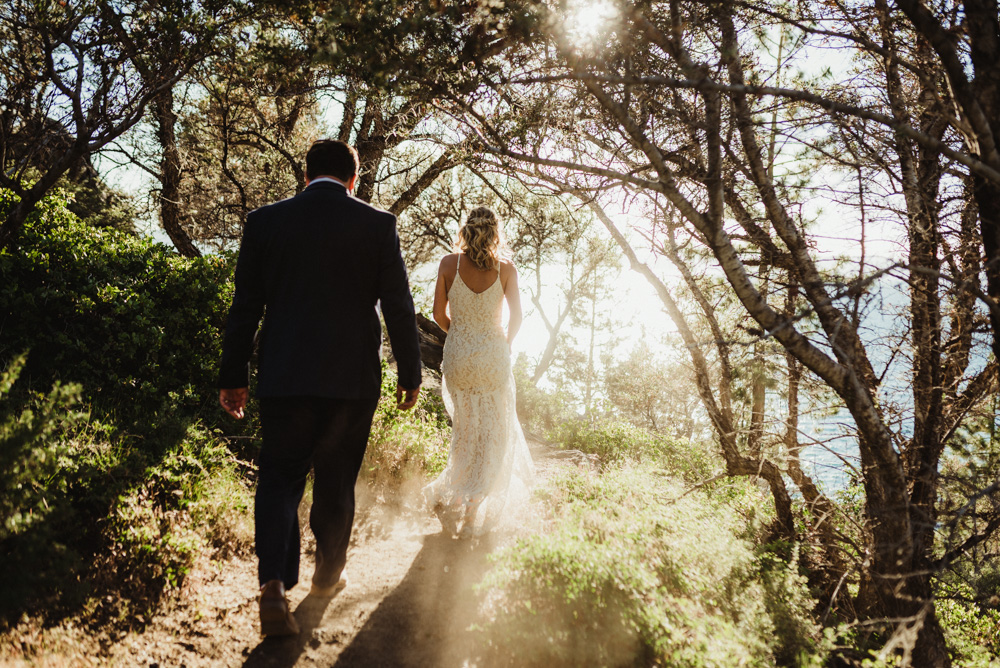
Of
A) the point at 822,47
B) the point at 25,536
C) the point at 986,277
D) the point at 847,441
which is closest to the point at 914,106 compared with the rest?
the point at 822,47

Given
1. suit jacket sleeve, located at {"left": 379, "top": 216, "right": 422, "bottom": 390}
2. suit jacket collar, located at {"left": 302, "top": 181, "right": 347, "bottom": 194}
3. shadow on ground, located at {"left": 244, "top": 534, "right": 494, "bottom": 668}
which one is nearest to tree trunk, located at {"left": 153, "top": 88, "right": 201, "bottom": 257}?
suit jacket collar, located at {"left": 302, "top": 181, "right": 347, "bottom": 194}

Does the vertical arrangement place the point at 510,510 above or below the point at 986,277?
below

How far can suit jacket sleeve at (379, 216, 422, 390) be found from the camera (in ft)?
9.27

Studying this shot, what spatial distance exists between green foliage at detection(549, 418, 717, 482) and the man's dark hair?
7.23 metres

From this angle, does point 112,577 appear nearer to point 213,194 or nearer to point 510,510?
point 510,510

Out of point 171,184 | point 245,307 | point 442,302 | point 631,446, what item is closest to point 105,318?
point 245,307

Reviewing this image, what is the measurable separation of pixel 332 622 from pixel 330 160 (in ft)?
8.65

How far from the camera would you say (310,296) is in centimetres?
267

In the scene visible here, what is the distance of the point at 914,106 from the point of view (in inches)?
155

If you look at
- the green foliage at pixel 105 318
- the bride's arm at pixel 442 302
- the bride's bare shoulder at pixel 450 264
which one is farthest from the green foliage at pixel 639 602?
the green foliage at pixel 105 318

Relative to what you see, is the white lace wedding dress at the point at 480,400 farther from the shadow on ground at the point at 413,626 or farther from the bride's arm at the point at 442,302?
the shadow on ground at the point at 413,626

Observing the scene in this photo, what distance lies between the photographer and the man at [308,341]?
261 centimetres

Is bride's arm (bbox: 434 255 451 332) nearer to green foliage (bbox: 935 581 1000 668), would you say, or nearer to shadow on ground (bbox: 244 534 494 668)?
shadow on ground (bbox: 244 534 494 668)

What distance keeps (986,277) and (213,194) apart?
11.2 metres
